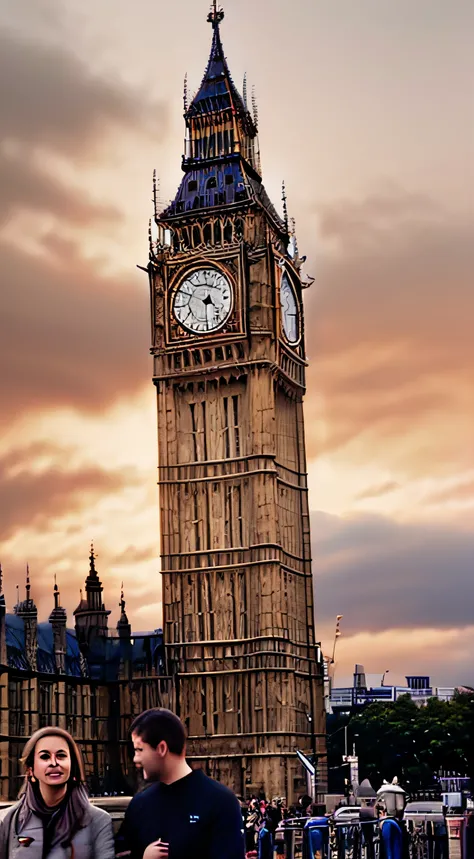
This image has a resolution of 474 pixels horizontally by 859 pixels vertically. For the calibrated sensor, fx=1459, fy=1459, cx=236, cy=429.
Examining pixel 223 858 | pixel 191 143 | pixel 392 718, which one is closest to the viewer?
pixel 223 858

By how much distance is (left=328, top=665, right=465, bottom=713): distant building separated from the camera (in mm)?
161125

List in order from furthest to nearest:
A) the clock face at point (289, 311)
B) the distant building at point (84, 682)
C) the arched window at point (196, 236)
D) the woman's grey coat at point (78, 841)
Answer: the clock face at point (289, 311)
the arched window at point (196, 236)
the distant building at point (84, 682)
the woman's grey coat at point (78, 841)

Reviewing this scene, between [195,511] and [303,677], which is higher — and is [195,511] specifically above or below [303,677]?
above

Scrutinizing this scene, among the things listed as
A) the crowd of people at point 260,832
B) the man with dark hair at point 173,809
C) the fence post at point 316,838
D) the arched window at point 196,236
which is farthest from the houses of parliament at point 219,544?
the man with dark hair at point 173,809

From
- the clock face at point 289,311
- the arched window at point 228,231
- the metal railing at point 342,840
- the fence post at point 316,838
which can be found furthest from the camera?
the clock face at point 289,311

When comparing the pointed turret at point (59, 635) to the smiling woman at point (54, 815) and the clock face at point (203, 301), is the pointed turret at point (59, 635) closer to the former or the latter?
the clock face at point (203, 301)

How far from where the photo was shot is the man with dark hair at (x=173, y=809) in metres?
8.55

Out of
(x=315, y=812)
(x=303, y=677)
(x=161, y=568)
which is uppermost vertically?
(x=161, y=568)

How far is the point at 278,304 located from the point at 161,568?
1526 centimetres

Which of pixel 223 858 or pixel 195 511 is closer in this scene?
pixel 223 858

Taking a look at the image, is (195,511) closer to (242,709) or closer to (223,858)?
(242,709)

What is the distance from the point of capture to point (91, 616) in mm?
83625

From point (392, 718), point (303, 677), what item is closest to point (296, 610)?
point (303, 677)

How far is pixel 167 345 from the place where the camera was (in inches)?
3071
